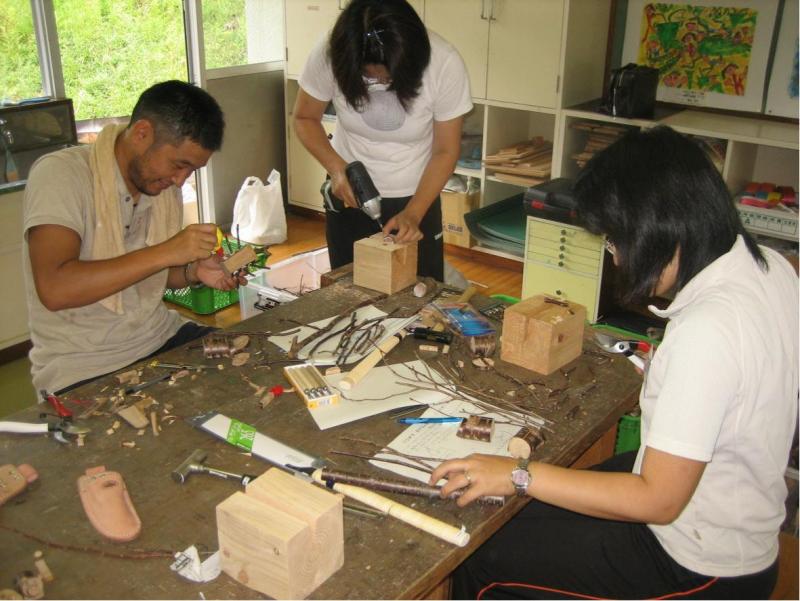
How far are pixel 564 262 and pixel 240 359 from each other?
7.34 feet

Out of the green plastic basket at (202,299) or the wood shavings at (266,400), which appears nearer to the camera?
the wood shavings at (266,400)

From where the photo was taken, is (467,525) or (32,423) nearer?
(467,525)

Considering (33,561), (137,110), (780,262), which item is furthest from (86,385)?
(780,262)

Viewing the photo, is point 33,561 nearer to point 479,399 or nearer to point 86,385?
point 86,385

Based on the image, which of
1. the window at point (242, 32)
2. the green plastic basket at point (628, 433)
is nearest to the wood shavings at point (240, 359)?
the green plastic basket at point (628, 433)

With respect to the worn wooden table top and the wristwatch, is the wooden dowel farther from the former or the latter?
the wristwatch

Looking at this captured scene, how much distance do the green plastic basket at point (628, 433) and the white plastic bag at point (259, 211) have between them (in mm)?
3047

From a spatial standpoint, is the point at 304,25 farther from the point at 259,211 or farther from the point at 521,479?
the point at 521,479

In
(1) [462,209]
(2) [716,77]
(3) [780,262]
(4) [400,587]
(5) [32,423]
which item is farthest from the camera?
(1) [462,209]

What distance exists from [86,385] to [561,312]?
116 centimetres

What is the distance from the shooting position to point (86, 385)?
1.70 meters

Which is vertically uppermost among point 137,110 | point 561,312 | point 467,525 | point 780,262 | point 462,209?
point 137,110

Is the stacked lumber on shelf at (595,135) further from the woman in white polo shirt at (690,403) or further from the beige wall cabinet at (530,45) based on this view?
the woman in white polo shirt at (690,403)

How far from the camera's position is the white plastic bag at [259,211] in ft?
15.5
